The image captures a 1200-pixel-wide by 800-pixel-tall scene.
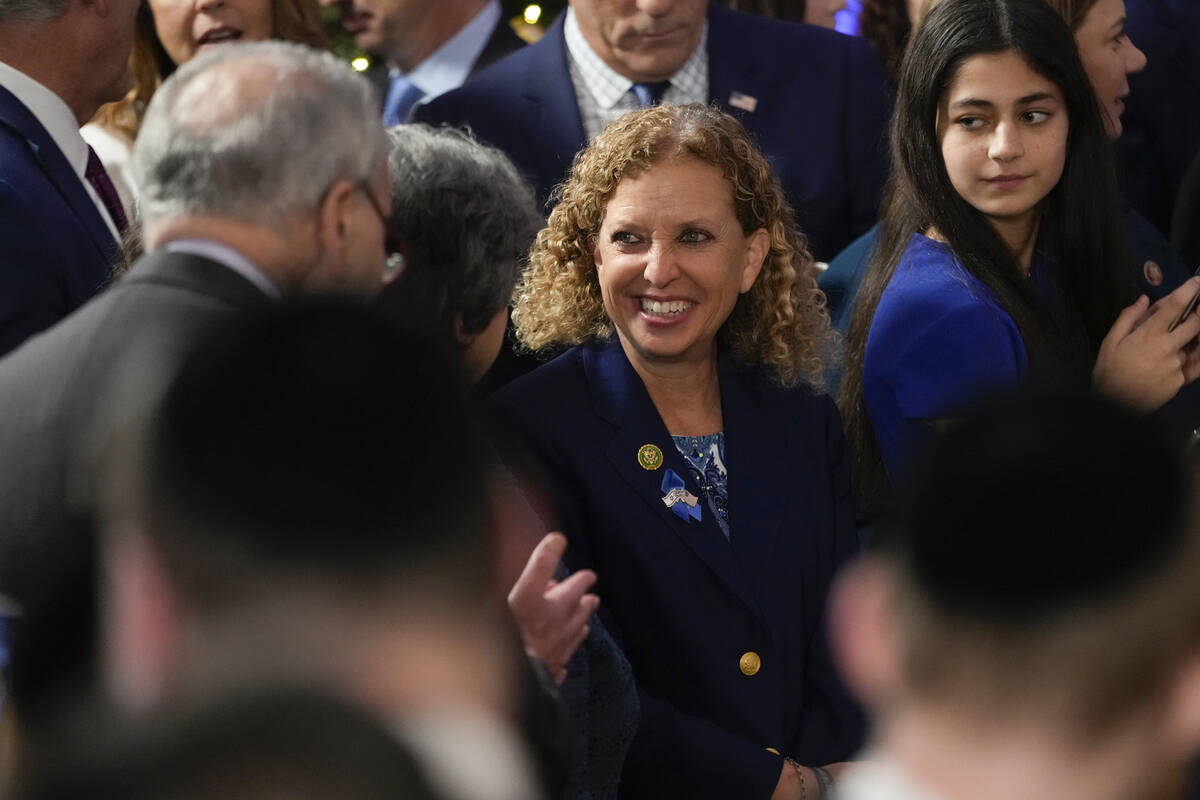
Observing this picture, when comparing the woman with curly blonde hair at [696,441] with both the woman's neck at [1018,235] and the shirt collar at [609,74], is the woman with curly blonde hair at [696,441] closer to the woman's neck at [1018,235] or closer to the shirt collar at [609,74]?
the woman's neck at [1018,235]

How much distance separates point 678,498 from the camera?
3234 millimetres

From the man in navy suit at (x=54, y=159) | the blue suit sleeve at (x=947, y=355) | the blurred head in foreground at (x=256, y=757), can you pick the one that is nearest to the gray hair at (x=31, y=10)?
the man in navy suit at (x=54, y=159)

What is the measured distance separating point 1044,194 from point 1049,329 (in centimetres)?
34

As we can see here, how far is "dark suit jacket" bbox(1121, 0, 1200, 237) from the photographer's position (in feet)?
16.3

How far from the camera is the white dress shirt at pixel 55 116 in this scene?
3.28 m

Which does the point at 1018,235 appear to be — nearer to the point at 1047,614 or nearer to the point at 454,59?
the point at 454,59

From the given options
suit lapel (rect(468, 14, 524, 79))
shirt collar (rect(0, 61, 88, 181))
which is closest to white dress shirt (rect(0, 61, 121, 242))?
shirt collar (rect(0, 61, 88, 181))

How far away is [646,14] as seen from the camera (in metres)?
4.32

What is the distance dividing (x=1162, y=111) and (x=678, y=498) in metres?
2.55

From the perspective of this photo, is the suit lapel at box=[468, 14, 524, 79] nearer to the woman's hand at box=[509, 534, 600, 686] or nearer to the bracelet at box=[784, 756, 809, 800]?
the bracelet at box=[784, 756, 809, 800]

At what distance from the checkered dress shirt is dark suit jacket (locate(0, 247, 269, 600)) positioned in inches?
93.7

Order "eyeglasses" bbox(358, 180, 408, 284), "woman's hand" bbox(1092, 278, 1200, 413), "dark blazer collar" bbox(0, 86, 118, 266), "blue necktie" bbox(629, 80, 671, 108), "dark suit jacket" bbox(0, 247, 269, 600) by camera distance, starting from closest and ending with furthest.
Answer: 1. "dark suit jacket" bbox(0, 247, 269, 600)
2. "eyeglasses" bbox(358, 180, 408, 284)
3. "dark blazer collar" bbox(0, 86, 118, 266)
4. "woman's hand" bbox(1092, 278, 1200, 413)
5. "blue necktie" bbox(629, 80, 671, 108)

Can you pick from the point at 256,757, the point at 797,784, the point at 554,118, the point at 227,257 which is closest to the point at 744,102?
the point at 554,118

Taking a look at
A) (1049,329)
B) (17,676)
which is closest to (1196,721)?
(17,676)
